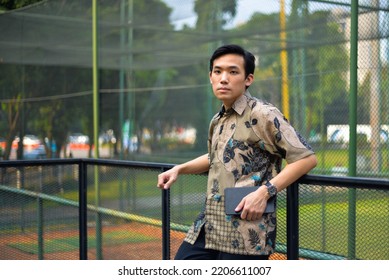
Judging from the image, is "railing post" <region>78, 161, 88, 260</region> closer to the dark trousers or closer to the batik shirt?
the dark trousers

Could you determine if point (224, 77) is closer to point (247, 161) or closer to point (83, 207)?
point (247, 161)

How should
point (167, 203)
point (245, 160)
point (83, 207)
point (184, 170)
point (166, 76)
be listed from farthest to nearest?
point (166, 76)
point (83, 207)
point (167, 203)
point (184, 170)
point (245, 160)

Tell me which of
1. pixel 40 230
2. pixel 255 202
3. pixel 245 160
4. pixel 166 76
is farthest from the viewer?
pixel 166 76

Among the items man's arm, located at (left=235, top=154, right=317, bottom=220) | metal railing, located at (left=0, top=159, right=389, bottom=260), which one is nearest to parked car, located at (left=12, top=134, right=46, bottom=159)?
metal railing, located at (left=0, top=159, right=389, bottom=260)

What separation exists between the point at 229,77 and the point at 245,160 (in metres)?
0.32

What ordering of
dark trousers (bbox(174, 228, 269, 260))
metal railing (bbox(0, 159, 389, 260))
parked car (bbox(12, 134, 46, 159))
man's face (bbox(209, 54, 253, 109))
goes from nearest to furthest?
1. man's face (bbox(209, 54, 253, 109))
2. dark trousers (bbox(174, 228, 269, 260))
3. metal railing (bbox(0, 159, 389, 260))
4. parked car (bbox(12, 134, 46, 159))

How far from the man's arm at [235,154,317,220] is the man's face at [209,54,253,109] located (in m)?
0.35

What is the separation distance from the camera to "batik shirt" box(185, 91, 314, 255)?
268 cm

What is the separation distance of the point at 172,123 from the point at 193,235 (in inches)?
247

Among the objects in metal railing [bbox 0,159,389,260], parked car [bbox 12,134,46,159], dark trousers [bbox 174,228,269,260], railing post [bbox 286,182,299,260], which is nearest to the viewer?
dark trousers [bbox 174,228,269,260]

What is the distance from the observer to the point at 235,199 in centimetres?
267

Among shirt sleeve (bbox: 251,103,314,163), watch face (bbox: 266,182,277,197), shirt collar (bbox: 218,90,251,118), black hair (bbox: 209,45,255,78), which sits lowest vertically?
watch face (bbox: 266,182,277,197)

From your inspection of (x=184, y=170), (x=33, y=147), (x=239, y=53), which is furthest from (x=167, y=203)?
(x=33, y=147)
